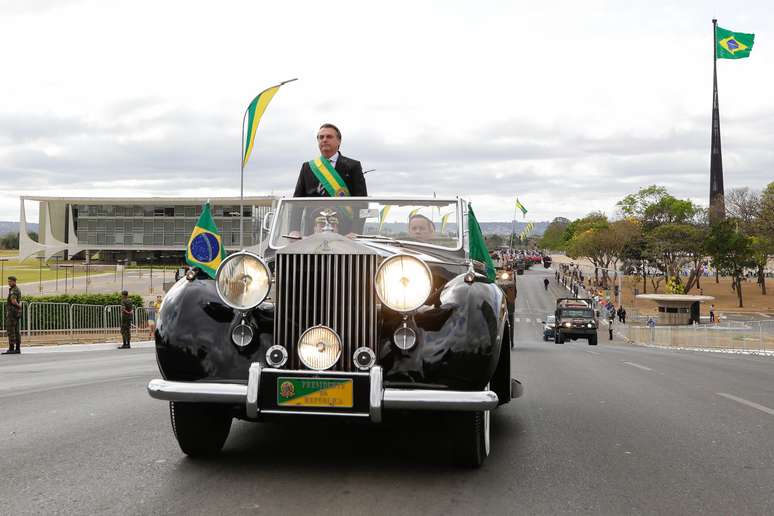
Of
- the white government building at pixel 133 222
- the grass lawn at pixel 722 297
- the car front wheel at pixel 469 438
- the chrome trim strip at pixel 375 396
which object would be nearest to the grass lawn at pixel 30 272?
the white government building at pixel 133 222

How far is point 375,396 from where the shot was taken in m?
4.37

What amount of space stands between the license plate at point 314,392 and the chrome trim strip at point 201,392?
0.74 feet

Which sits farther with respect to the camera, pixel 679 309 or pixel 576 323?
pixel 679 309

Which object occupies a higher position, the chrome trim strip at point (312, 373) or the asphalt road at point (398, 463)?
the chrome trim strip at point (312, 373)

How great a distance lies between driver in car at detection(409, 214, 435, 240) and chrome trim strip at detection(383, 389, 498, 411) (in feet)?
7.68

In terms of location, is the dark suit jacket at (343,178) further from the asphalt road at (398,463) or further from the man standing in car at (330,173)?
the asphalt road at (398,463)

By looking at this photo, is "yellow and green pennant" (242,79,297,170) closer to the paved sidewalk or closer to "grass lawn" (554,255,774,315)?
the paved sidewalk

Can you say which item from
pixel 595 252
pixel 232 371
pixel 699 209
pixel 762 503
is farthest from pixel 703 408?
pixel 699 209

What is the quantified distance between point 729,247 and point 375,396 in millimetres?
82769

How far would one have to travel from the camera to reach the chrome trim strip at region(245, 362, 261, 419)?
14.5 ft

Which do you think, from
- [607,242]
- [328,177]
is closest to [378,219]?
[328,177]

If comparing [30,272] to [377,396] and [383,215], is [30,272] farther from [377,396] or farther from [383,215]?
[377,396]

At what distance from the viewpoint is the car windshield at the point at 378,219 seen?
259 inches

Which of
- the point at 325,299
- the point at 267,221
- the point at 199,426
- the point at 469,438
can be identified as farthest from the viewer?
the point at 267,221
